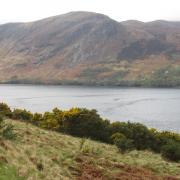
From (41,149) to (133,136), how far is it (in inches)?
876

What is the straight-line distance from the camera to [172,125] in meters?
105

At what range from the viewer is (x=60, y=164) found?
18281 mm

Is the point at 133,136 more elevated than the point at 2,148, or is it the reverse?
the point at 2,148

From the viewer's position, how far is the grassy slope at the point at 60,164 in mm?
15051

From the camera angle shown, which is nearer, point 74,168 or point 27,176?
point 27,176

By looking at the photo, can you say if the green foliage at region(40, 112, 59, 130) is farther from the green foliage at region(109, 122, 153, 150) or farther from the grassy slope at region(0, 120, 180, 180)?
the grassy slope at region(0, 120, 180, 180)

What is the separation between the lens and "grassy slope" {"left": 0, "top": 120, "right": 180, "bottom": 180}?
15051 millimetres

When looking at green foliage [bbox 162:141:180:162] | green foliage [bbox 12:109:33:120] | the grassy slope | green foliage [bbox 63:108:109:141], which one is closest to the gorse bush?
green foliage [bbox 63:108:109:141]

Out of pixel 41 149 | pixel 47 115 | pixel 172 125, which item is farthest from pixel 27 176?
pixel 172 125

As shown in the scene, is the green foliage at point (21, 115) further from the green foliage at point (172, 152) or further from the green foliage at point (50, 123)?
the green foliage at point (172, 152)

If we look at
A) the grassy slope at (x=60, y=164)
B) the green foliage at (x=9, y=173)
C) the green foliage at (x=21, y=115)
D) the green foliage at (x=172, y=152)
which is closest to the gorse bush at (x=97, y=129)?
the green foliage at (x=21, y=115)

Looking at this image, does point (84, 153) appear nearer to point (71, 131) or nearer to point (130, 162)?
point (130, 162)

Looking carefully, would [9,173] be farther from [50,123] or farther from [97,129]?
[50,123]

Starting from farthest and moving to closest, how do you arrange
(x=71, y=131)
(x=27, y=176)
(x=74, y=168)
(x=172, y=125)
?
(x=172, y=125) → (x=71, y=131) → (x=74, y=168) → (x=27, y=176)
